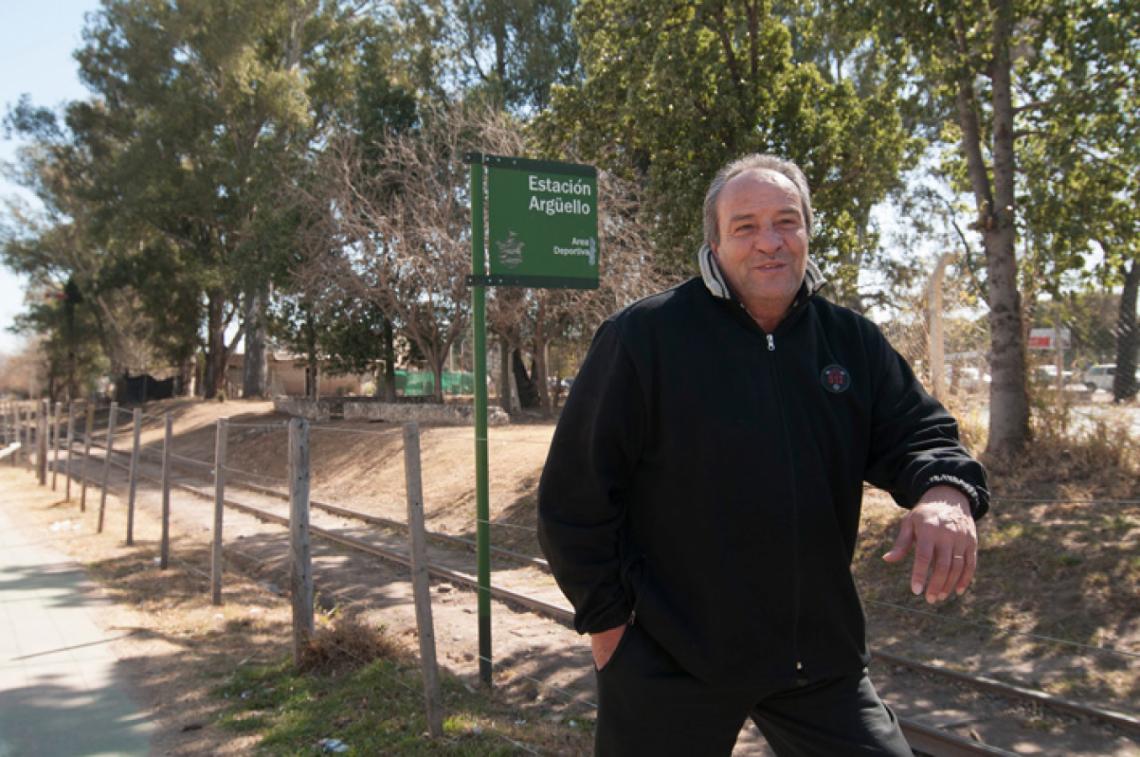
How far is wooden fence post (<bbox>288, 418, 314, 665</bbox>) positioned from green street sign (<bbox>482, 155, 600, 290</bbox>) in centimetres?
179

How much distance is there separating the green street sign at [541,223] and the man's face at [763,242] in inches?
142

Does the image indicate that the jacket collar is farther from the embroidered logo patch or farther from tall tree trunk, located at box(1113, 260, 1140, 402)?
tall tree trunk, located at box(1113, 260, 1140, 402)

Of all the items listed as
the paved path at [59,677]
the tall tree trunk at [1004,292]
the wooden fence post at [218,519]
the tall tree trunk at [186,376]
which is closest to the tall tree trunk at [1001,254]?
the tall tree trunk at [1004,292]

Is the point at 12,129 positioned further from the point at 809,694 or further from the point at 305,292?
the point at 809,694

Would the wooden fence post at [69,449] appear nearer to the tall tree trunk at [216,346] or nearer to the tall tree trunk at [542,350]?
the tall tree trunk at [542,350]

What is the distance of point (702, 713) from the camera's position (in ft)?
7.63

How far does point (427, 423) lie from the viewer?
22812 mm

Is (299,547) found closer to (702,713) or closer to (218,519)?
(218,519)

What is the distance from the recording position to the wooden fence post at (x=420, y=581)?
5.03m

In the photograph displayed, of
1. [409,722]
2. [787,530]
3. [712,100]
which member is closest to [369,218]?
[712,100]

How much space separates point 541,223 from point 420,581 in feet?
8.23

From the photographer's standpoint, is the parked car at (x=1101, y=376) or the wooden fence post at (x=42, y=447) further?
the wooden fence post at (x=42, y=447)

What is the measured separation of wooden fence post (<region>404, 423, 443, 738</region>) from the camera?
16.5 ft

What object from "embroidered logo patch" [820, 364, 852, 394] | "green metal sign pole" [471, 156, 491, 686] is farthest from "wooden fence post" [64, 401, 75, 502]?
"embroidered logo patch" [820, 364, 852, 394]
